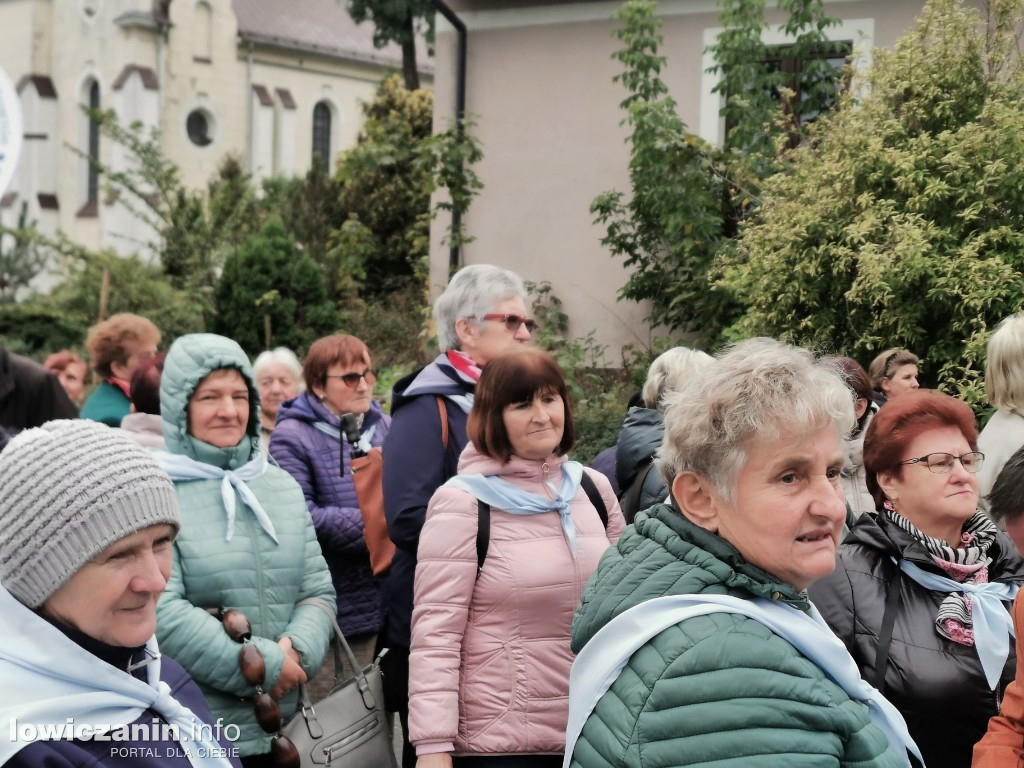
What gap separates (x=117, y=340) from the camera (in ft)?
20.2

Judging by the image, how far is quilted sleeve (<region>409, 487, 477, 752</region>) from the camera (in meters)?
3.28

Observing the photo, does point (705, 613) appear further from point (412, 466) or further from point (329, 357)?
point (329, 357)

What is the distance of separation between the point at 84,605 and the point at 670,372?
2.80 metres

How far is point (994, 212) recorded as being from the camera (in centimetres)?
740

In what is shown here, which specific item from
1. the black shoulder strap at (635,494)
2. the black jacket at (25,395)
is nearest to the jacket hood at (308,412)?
the black jacket at (25,395)

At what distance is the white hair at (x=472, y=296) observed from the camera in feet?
14.3

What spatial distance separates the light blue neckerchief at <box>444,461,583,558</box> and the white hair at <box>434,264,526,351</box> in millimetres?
984

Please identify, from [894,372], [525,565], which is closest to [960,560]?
[525,565]

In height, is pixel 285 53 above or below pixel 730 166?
above

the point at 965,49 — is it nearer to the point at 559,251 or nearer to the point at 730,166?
the point at 730,166

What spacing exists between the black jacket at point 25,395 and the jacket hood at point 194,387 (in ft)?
5.11

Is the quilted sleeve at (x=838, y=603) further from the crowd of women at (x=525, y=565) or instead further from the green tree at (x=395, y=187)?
the green tree at (x=395, y=187)

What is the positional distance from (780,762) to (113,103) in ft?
136

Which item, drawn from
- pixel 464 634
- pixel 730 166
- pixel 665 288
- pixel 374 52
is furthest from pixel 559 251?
pixel 374 52
